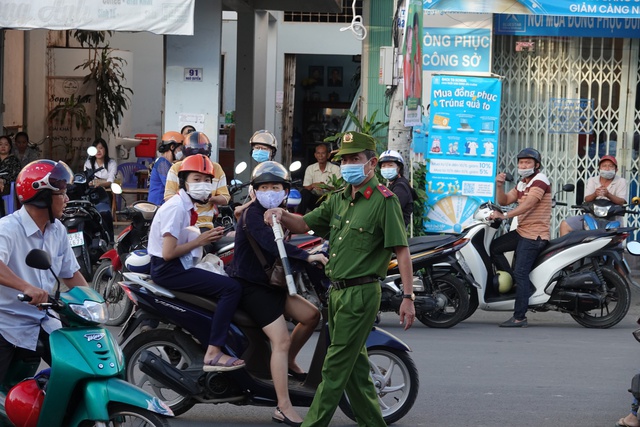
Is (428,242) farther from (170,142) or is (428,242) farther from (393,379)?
(393,379)

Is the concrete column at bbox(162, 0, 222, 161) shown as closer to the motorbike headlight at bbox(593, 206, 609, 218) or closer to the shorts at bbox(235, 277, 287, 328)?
the motorbike headlight at bbox(593, 206, 609, 218)

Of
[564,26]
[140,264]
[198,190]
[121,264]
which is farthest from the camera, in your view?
[564,26]

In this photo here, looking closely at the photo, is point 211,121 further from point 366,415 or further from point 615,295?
point 366,415

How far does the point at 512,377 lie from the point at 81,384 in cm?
442

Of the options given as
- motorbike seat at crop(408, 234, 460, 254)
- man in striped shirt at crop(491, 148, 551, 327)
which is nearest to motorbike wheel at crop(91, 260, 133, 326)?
motorbike seat at crop(408, 234, 460, 254)

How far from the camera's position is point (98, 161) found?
47.2 feet

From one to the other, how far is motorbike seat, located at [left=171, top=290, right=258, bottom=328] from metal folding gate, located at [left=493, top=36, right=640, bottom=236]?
8.46 metres

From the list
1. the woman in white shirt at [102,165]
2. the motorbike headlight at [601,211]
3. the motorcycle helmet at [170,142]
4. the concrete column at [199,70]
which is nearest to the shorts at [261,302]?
the motorcycle helmet at [170,142]

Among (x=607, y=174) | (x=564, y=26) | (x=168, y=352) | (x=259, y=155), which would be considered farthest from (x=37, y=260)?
(x=564, y=26)

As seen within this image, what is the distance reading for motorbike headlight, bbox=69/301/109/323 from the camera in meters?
4.80

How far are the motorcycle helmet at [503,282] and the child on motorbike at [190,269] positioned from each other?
15.2ft

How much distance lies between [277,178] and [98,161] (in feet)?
26.9

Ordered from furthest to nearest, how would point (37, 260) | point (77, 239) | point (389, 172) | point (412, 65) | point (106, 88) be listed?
point (106, 88) → point (412, 65) → point (77, 239) → point (389, 172) → point (37, 260)

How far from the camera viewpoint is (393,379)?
6.79m
